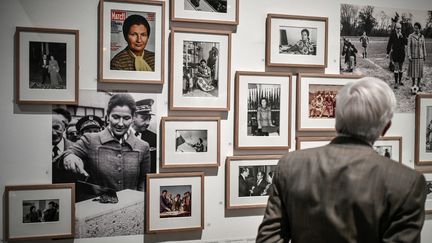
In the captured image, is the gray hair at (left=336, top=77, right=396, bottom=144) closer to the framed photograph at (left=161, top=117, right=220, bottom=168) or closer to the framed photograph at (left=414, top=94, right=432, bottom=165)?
the framed photograph at (left=161, top=117, right=220, bottom=168)

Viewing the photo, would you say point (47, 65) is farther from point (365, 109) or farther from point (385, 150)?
point (385, 150)

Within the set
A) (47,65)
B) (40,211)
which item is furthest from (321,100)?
(40,211)

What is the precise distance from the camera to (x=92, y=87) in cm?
220

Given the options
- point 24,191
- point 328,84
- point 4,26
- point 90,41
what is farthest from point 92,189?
point 328,84

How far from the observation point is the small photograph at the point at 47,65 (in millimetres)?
2123

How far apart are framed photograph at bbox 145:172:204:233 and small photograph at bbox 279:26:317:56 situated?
0.85m

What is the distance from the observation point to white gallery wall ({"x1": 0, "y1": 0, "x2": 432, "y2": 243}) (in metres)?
2.11

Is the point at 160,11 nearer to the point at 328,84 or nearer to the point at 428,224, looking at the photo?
the point at 328,84

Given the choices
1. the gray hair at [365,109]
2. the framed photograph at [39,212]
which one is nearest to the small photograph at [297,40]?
the gray hair at [365,109]

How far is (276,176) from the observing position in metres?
1.56

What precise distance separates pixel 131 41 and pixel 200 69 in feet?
1.25

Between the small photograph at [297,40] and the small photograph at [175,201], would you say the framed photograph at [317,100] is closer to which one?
the small photograph at [297,40]

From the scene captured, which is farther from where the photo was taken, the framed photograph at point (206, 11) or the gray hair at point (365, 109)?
the framed photograph at point (206, 11)

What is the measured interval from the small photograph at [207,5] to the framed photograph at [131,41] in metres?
0.14
